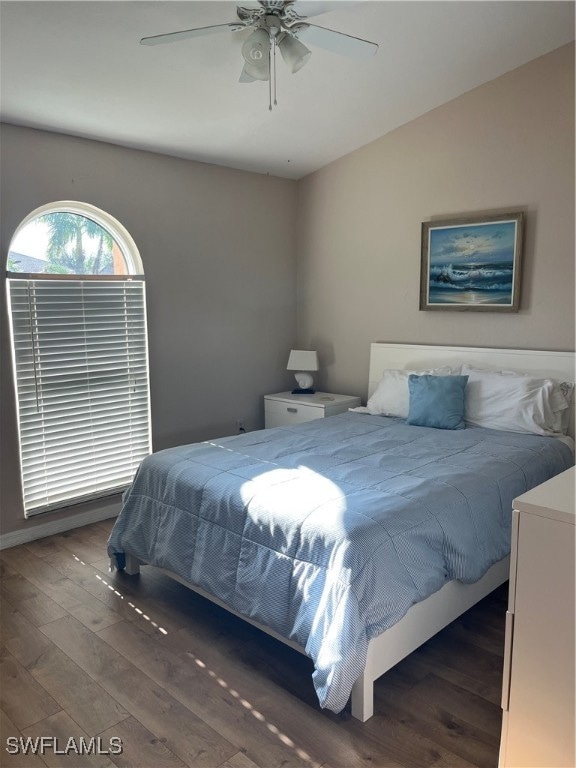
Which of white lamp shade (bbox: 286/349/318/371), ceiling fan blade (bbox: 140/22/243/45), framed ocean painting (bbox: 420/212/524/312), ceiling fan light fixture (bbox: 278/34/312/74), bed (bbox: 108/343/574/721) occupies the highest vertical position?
ceiling fan light fixture (bbox: 278/34/312/74)

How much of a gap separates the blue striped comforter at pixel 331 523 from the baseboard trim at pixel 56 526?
0.84 meters

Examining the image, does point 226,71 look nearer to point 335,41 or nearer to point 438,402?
point 335,41

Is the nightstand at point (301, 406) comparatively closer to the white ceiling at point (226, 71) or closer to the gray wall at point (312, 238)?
the gray wall at point (312, 238)

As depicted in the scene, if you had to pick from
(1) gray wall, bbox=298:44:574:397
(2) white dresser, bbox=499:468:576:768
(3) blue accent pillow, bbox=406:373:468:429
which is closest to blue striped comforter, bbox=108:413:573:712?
(3) blue accent pillow, bbox=406:373:468:429

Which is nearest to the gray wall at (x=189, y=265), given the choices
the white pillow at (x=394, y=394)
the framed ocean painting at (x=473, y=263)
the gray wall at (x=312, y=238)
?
the gray wall at (x=312, y=238)

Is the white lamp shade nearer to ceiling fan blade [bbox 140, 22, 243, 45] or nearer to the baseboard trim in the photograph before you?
the baseboard trim

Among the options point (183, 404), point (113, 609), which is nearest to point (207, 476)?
point (113, 609)

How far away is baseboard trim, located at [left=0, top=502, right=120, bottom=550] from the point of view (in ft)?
11.6

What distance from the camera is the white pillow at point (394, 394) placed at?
3957mm

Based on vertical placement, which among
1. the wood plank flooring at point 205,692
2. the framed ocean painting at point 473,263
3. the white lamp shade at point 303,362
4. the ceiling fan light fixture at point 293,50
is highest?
the ceiling fan light fixture at point 293,50

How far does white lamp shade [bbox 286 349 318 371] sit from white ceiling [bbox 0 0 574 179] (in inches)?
63.1

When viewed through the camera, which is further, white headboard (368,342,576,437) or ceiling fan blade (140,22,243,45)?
white headboard (368,342,576,437)

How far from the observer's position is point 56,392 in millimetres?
3652

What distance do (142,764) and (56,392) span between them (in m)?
2.35
